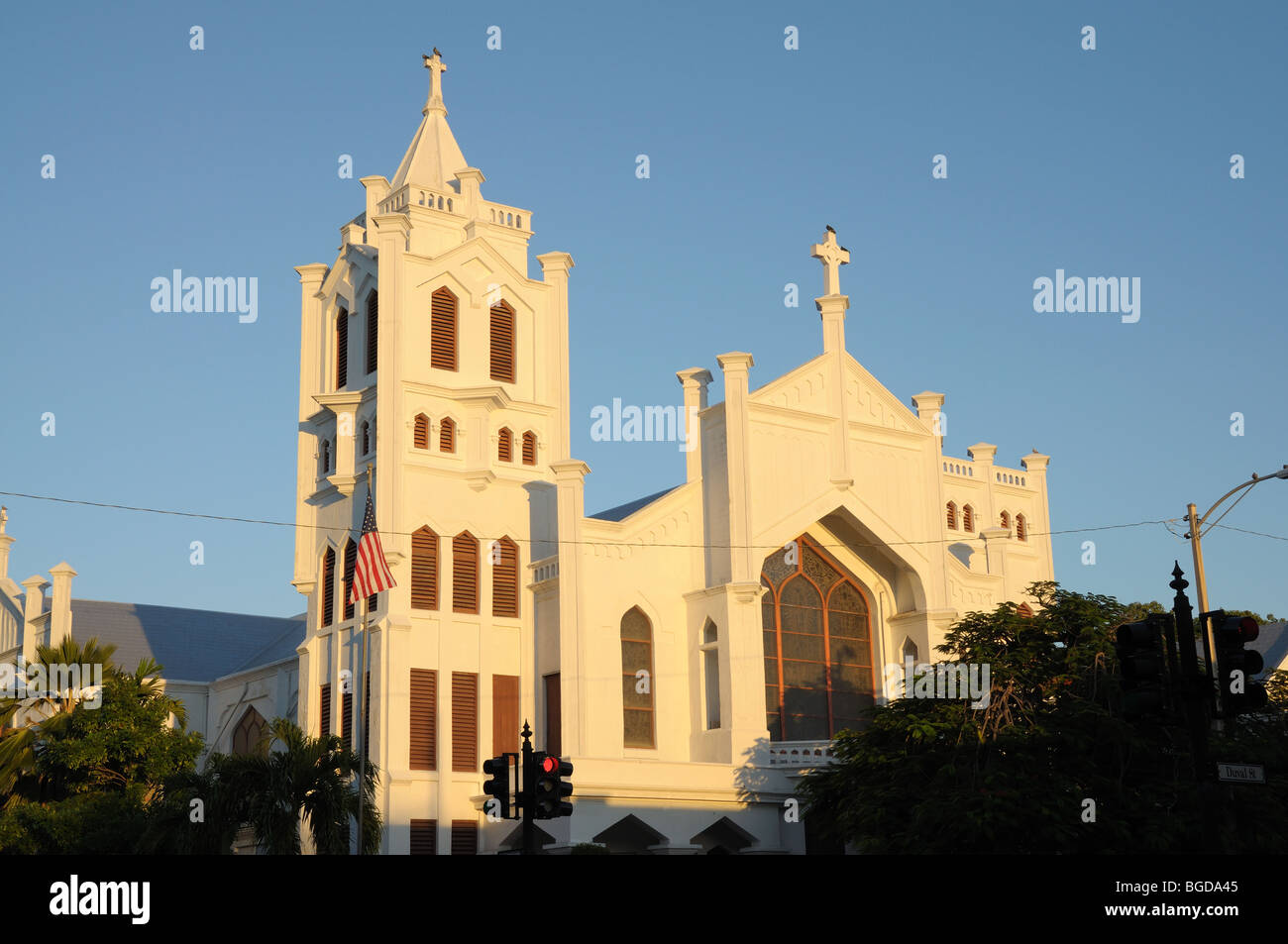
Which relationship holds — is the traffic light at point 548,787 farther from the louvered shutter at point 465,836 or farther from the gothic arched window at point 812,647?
the gothic arched window at point 812,647

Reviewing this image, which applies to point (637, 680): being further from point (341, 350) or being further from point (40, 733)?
point (40, 733)

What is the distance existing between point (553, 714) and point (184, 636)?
87.6 ft

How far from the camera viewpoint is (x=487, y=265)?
46688mm

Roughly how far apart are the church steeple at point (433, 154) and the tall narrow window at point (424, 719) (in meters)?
15.6

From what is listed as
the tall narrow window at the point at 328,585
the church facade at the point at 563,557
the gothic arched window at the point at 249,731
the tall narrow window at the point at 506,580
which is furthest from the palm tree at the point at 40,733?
the gothic arched window at the point at 249,731

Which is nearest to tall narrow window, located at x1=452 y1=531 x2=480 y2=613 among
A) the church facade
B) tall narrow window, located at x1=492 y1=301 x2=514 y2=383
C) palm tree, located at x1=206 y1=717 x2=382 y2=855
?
the church facade

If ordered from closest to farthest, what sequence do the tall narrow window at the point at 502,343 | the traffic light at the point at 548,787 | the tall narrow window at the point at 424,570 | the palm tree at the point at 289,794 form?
the traffic light at the point at 548,787, the palm tree at the point at 289,794, the tall narrow window at the point at 424,570, the tall narrow window at the point at 502,343

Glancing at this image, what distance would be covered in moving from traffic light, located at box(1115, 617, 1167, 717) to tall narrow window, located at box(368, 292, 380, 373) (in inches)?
1277

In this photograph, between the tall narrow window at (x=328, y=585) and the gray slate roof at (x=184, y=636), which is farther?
the gray slate roof at (x=184, y=636)

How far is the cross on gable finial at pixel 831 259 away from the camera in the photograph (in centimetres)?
4656
